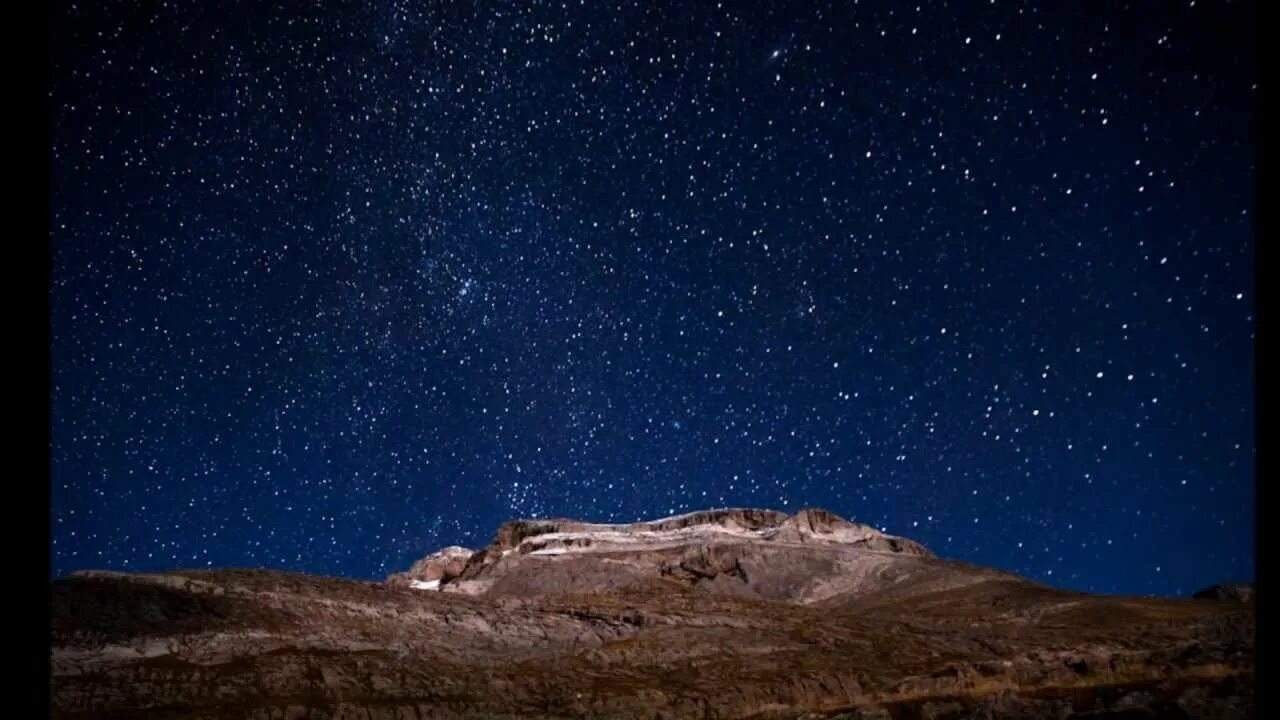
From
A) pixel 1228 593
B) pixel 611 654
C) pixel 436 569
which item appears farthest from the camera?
pixel 436 569

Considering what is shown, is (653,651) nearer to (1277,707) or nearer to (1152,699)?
(1152,699)

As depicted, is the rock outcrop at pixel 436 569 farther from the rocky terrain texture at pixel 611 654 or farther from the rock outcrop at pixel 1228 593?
the rock outcrop at pixel 1228 593

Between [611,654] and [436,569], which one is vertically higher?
[436,569]

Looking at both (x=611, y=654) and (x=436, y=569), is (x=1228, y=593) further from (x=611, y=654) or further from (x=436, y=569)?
(x=436, y=569)

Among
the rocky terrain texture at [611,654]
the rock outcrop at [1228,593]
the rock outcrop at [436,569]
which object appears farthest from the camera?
the rock outcrop at [436,569]

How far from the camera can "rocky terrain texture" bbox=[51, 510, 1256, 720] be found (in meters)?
24.0

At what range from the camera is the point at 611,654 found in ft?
103

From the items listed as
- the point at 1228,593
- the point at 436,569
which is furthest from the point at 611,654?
the point at 436,569

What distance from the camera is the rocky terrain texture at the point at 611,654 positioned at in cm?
2400

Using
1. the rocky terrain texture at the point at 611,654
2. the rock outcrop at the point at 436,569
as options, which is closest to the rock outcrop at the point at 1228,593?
the rocky terrain texture at the point at 611,654

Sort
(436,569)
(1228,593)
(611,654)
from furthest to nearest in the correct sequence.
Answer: (436,569)
(1228,593)
(611,654)

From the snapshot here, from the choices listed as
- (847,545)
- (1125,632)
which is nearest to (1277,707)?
(1125,632)

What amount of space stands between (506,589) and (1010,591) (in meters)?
40.0

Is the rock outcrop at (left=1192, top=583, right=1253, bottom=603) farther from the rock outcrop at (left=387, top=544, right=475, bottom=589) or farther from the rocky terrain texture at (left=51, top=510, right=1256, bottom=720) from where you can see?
the rock outcrop at (left=387, top=544, right=475, bottom=589)
